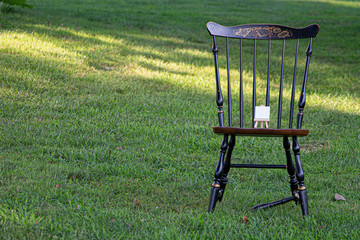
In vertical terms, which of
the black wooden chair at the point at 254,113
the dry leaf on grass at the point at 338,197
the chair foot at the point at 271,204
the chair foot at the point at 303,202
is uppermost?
the black wooden chair at the point at 254,113

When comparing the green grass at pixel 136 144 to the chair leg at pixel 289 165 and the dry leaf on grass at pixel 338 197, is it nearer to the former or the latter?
the dry leaf on grass at pixel 338 197

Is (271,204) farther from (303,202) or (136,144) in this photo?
(136,144)

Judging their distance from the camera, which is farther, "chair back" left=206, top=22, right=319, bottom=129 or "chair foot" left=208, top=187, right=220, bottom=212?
"chair back" left=206, top=22, right=319, bottom=129

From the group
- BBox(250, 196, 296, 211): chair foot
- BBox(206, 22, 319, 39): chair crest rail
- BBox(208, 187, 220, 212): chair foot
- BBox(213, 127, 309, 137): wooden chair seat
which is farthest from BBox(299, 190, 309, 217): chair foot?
BBox(206, 22, 319, 39): chair crest rail

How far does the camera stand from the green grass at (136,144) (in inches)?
114

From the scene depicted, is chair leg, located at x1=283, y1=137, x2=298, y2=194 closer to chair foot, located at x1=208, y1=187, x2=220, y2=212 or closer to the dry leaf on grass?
the dry leaf on grass

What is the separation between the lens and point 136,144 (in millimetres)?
4512

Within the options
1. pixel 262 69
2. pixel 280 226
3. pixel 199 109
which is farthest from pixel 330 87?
pixel 280 226

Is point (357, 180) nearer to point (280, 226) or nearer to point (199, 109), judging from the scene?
point (280, 226)

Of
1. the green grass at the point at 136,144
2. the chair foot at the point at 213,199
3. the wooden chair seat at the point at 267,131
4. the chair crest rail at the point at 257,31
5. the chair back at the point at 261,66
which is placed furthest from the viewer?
the chair crest rail at the point at 257,31

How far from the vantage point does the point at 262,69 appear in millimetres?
8062

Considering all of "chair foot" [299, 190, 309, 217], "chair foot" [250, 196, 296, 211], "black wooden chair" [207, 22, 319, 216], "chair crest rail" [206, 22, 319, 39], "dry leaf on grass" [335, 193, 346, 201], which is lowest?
"dry leaf on grass" [335, 193, 346, 201]

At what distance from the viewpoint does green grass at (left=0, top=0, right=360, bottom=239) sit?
2.89m

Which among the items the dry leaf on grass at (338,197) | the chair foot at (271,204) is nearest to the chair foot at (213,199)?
the chair foot at (271,204)
